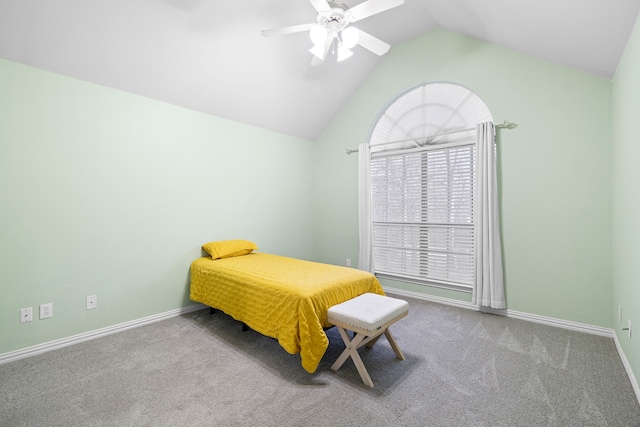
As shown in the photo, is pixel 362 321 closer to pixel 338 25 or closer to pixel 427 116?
pixel 338 25

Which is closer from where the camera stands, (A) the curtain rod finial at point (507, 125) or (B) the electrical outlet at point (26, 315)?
(B) the electrical outlet at point (26, 315)

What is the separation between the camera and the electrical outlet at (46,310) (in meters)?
2.37

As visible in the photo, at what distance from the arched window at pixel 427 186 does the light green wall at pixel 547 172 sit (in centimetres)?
24

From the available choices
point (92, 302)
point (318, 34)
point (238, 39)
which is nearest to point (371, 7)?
point (318, 34)

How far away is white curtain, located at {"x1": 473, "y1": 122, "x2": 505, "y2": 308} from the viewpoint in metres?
3.08

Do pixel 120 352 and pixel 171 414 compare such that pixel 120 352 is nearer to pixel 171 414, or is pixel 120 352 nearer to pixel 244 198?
pixel 171 414

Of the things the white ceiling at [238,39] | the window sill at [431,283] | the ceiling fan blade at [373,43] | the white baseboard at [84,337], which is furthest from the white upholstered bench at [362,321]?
the white ceiling at [238,39]

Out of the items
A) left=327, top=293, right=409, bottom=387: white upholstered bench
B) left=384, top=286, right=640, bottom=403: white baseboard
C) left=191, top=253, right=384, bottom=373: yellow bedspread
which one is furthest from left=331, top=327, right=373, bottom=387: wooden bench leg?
left=384, top=286, right=640, bottom=403: white baseboard

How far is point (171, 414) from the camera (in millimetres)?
1639

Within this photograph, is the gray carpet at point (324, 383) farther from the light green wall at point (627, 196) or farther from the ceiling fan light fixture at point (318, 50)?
the ceiling fan light fixture at point (318, 50)

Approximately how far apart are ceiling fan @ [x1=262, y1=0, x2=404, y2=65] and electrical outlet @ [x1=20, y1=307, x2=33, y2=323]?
288 cm

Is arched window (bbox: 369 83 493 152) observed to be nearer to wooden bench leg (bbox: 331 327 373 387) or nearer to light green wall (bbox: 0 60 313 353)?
light green wall (bbox: 0 60 313 353)

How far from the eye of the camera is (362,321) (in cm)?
188

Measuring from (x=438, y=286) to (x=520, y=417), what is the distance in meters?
2.05
